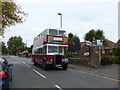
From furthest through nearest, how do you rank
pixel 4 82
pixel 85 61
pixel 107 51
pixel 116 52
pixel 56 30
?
1. pixel 107 51
2. pixel 116 52
3. pixel 85 61
4. pixel 56 30
5. pixel 4 82

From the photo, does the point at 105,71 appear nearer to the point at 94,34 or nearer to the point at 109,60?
the point at 109,60

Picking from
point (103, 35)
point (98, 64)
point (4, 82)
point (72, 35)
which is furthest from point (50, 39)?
point (103, 35)

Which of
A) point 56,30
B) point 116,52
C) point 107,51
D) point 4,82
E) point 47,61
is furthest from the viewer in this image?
point 107,51

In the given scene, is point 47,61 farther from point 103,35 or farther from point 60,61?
point 103,35

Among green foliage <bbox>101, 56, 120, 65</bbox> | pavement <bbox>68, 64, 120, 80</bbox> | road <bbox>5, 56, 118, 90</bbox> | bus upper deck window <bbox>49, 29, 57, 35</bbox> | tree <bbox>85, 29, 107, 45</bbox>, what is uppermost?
tree <bbox>85, 29, 107, 45</bbox>

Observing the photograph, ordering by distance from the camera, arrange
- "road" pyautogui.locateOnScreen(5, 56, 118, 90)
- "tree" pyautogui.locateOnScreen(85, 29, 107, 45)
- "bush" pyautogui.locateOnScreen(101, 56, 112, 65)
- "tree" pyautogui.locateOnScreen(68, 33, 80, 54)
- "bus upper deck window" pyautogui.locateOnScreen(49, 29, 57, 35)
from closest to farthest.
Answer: "road" pyautogui.locateOnScreen(5, 56, 118, 90)
"bus upper deck window" pyautogui.locateOnScreen(49, 29, 57, 35)
"bush" pyautogui.locateOnScreen(101, 56, 112, 65)
"tree" pyautogui.locateOnScreen(68, 33, 80, 54)
"tree" pyautogui.locateOnScreen(85, 29, 107, 45)

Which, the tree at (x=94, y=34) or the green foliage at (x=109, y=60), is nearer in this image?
the green foliage at (x=109, y=60)

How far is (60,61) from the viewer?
16109mm

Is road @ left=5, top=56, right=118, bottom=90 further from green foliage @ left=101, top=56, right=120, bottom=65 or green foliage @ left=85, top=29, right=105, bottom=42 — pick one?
green foliage @ left=85, top=29, right=105, bottom=42

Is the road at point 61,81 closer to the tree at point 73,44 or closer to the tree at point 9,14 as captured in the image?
the tree at point 9,14

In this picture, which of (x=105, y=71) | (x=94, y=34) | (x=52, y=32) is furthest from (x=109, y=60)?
(x=94, y=34)

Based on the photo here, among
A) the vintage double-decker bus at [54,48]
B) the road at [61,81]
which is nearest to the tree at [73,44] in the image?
the vintage double-decker bus at [54,48]

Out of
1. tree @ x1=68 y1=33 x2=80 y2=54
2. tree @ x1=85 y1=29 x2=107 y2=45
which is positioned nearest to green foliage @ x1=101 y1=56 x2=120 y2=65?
tree @ x1=68 y1=33 x2=80 y2=54

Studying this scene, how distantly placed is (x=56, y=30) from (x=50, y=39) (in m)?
1.33
